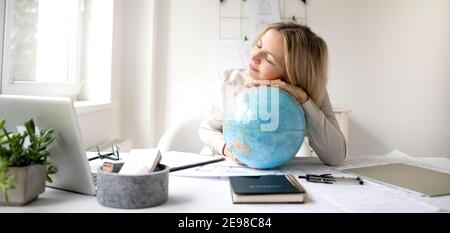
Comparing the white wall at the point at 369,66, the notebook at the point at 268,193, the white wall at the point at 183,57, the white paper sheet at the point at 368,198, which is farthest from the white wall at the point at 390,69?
the notebook at the point at 268,193

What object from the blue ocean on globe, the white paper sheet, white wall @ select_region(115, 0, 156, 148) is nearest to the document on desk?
the white paper sheet

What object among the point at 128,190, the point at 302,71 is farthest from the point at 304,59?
the point at 128,190

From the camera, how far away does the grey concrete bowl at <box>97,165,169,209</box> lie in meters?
0.49

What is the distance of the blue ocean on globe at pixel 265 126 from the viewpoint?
0.70 metres

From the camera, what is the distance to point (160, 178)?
512 millimetres

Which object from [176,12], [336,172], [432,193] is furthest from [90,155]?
[176,12]

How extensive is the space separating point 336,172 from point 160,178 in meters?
0.48

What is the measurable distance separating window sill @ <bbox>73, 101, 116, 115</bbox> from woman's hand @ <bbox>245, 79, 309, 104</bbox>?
804mm

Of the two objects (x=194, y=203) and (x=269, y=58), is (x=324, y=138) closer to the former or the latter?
(x=269, y=58)

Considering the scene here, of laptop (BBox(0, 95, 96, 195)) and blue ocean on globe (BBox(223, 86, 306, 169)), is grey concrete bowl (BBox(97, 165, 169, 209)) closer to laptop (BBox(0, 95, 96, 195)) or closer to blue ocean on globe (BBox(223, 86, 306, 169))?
laptop (BBox(0, 95, 96, 195))

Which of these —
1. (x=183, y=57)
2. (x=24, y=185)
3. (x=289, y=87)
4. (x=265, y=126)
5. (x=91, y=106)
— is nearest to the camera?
(x=24, y=185)

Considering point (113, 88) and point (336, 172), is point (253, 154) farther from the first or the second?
point (113, 88)

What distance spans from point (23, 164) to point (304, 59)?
0.68 meters

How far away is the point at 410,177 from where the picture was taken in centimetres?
73
